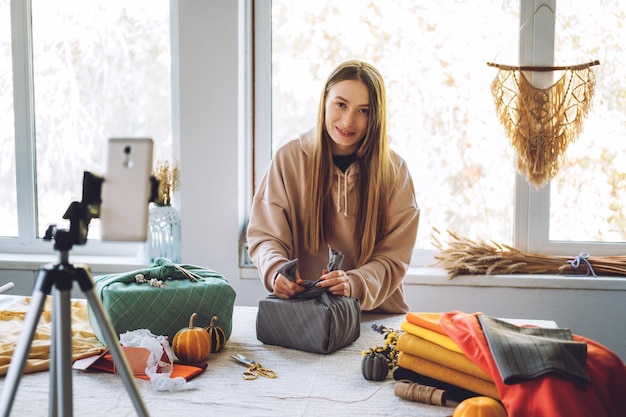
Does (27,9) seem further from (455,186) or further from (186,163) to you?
(455,186)

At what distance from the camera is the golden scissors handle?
1.51 meters

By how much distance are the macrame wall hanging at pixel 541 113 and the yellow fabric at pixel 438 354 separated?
5.55 feet

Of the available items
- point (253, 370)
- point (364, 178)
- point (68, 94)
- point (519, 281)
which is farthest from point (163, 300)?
point (68, 94)

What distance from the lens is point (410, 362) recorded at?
1438 mm

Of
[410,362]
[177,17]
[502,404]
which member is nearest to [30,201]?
[177,17]

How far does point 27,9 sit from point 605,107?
295cm

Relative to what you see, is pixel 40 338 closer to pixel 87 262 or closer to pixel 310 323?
pixel 310 323

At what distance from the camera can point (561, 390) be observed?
46.6 inches

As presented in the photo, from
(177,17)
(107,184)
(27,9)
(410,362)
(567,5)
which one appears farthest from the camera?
(27,9)

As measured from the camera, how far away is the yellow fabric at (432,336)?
1.37 meters

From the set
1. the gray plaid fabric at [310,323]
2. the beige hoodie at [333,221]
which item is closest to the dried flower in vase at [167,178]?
the beige hoodie at [333,221]

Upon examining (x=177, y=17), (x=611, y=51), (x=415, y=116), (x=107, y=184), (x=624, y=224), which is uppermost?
(x=177, y=17)

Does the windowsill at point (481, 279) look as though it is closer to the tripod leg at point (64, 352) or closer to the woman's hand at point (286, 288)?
the woman's hand at point (286, 288)

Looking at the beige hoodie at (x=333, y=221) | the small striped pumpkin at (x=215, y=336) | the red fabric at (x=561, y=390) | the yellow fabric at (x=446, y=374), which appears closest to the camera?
the red fabric at (x=561, y=390)
